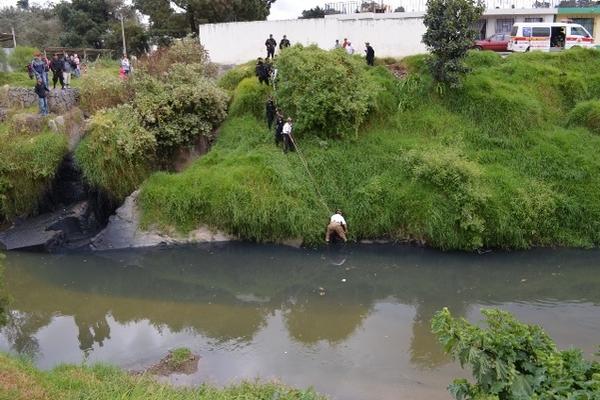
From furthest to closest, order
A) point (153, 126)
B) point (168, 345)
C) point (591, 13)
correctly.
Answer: point (591, 13) → point (153, 126) → point (168, 345)

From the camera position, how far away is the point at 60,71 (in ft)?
71.6

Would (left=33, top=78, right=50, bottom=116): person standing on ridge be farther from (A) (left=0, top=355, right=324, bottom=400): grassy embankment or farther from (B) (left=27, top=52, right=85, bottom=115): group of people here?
(A) (left=0, top=355, right=324, bottom=400): grassy embankment

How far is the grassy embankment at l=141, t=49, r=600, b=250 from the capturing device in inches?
645

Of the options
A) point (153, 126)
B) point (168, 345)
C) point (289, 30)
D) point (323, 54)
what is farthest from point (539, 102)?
point (168, 345)

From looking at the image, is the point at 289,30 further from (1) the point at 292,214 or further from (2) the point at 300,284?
(2) the point at 300,284

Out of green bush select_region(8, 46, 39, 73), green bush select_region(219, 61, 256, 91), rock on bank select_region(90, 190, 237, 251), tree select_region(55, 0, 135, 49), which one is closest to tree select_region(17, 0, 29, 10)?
tree select_region(55, 0, 135, 49)

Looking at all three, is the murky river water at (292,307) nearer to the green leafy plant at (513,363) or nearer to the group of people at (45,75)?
the green leafy plant at (513,363)

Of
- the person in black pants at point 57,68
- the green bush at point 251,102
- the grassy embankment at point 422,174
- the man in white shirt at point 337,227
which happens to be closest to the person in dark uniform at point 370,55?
the grassy embankment at point 422,174

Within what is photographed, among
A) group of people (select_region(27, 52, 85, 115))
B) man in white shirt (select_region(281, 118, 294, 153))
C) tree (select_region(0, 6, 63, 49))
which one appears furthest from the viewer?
tree (select_region(0, 6, 63, 49))

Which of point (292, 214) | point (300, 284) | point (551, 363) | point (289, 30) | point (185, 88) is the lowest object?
point (300, 284)

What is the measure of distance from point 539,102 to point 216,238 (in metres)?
13.5

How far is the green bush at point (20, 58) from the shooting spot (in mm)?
29303

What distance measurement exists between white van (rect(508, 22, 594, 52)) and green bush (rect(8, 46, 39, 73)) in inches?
1012

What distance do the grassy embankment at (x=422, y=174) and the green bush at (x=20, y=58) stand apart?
15.2m
